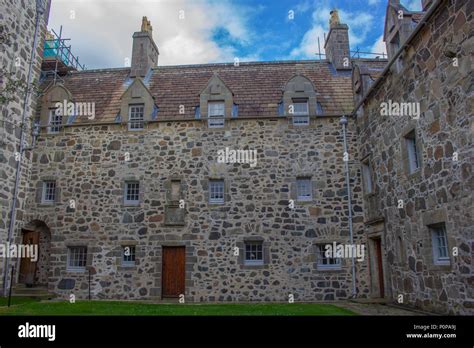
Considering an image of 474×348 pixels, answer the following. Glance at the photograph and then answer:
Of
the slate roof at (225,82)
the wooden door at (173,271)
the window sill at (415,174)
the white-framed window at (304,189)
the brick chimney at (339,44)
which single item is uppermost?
the brick chimney at (339,44)

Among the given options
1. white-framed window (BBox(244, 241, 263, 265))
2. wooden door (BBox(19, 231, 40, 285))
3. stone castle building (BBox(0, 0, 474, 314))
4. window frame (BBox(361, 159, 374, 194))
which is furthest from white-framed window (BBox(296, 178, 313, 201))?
wooden door (BBox(19, 231, 40, 285))

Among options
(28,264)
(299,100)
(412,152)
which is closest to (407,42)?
(412,152)

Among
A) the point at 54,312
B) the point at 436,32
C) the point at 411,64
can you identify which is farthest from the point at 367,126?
the point at 54,312

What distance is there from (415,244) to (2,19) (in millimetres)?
15320

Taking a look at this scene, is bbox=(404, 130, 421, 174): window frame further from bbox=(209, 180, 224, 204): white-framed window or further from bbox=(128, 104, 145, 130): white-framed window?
bbox=(128, 104, 145, 130): white-framed window

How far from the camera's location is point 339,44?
1731 cm

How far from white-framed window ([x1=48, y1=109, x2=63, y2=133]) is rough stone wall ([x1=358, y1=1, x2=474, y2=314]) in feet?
42.2

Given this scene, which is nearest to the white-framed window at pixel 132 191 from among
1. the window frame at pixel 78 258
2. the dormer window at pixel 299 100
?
the window frame at pixel 78 258

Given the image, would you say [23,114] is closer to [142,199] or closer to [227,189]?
[142,199]

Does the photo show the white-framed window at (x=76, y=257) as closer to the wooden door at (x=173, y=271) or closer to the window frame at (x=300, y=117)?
the wooden door at (x=173, y=271)

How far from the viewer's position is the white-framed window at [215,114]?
14.8 m

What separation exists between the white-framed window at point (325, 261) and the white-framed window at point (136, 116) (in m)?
8.71

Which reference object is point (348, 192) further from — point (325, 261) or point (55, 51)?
point (55, 51)

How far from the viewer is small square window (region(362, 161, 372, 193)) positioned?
43.8 feet
